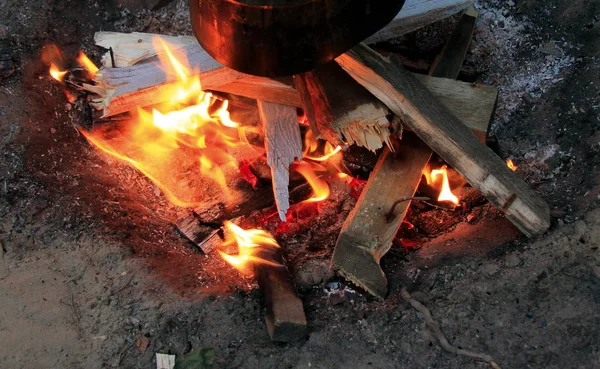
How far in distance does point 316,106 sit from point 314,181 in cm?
48

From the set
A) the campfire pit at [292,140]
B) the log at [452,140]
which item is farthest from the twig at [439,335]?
the log at [452,140]

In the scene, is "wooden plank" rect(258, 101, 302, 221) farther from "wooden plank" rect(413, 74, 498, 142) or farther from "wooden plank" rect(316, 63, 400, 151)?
"wooden plank" rect(413, 74, 498, 142)

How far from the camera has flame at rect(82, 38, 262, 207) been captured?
3.17 metres

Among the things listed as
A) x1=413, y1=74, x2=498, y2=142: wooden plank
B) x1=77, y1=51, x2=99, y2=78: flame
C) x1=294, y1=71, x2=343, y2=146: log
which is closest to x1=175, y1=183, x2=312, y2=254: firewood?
x1=294, y1=71, x2=343, y2=146: log

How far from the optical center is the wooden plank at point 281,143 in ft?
8.94

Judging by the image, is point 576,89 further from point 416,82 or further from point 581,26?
point 416,82

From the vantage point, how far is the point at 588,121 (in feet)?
9.57

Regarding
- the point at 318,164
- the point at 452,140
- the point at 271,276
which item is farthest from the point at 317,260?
the point at 452,140

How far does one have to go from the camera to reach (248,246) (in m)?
2.80

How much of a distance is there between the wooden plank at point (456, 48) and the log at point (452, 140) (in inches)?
19.3

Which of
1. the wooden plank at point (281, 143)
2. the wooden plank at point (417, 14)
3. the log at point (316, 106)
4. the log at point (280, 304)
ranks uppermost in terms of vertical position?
the wooden plank at point (417, 14)

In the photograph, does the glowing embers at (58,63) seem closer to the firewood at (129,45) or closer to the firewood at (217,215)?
the firewood at (129,45)

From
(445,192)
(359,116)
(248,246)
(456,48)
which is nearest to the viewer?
(359,116)

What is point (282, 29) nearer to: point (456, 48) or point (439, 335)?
point (439, 335)
